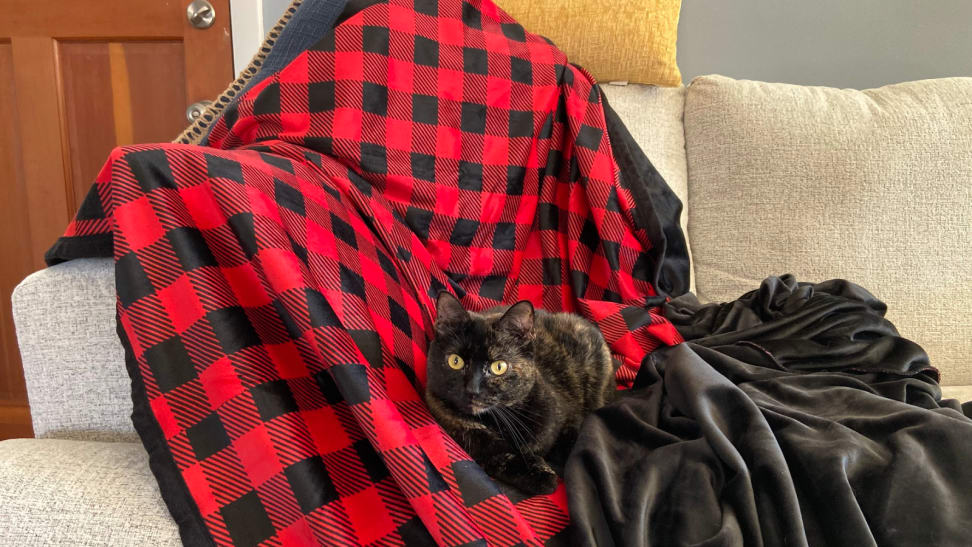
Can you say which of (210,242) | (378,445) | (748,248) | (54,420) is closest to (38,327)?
(54,420)

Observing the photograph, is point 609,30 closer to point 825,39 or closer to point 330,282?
point 825,39

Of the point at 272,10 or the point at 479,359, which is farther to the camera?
the point at 272,10

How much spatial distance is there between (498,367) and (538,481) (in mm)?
176

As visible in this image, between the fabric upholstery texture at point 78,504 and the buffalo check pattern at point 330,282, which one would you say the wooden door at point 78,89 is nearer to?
the buffalo check pattern at point 330,282

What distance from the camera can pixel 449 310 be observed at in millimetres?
890

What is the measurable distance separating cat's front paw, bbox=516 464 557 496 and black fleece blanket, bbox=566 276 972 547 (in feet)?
0.09

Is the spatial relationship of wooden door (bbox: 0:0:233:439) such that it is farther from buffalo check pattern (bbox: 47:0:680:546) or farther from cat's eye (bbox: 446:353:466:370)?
cat's eye (bbox: 446:353:466:370)

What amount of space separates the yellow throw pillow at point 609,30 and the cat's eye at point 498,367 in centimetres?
97

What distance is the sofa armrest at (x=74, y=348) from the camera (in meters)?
0.79

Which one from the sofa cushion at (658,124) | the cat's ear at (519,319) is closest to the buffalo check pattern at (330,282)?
the cat's ear at (519,319)

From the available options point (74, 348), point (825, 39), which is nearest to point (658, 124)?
point (825, 39)

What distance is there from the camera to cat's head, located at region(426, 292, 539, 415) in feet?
2.80

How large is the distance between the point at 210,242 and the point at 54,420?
0.35 metres

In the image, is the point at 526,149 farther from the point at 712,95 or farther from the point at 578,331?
the point at 712,95
